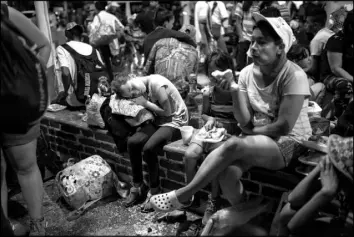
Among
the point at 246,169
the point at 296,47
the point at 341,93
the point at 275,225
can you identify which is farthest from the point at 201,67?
the point at 275,225

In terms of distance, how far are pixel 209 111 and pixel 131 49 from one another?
511 cm

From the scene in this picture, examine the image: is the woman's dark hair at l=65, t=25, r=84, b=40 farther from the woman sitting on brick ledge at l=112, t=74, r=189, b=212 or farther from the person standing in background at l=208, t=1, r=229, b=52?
the person standing in background at l=208, t=1, r=229, b=52

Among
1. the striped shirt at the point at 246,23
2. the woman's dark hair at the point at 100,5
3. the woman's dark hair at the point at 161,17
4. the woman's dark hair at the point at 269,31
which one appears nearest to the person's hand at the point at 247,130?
the woman's dark hair at the point at 269,31

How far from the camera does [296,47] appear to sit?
3910 mm

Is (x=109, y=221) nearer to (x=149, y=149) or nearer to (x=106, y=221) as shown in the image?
(x=106, y=221)

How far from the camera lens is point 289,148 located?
2490 mm

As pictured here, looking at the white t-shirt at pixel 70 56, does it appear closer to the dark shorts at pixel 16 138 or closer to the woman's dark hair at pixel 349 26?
the dark shorts at pixel 16 138

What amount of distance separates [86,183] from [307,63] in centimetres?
276

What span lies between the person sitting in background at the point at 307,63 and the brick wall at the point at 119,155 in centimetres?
159

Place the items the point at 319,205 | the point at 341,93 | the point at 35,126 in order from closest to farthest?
the point at 319,205
the point at 35,126
the point at 341,93

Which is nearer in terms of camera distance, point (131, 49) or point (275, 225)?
point (275, 225)

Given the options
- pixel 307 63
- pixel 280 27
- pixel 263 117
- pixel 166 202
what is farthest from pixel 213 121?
pixel 307 63

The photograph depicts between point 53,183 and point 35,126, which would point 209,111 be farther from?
point 53,183

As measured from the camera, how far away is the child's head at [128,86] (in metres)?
3.12
